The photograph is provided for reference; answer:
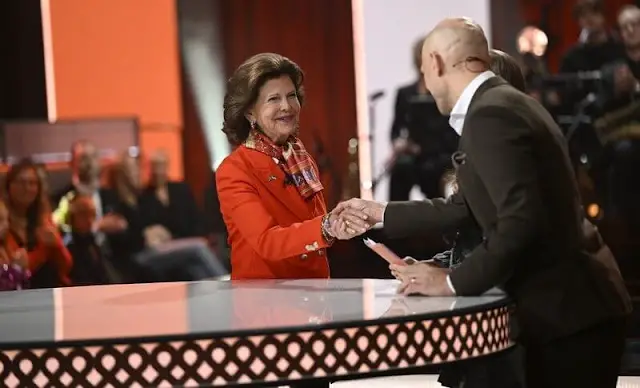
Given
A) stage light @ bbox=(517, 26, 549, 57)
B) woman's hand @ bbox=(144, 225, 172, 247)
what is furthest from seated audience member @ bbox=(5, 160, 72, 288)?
stage light @ bbox=(517, 26, 549, 57)

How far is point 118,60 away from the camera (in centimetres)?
990

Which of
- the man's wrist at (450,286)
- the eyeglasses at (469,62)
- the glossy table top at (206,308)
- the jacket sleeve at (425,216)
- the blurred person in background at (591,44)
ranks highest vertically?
the blurred person in background at (591,44)

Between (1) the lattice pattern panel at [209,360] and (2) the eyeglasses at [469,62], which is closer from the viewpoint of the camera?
(1) the lattice pattern panel at [209,360]

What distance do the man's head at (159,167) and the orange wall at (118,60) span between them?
1.51 m

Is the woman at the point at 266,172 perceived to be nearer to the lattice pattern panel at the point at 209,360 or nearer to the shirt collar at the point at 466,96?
the shirt collar at the point at 466,96

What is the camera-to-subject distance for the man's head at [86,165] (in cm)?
759

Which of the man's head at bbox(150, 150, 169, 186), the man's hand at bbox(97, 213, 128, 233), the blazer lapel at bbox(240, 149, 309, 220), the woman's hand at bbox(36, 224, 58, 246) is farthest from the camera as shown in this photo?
the man's head at bbox(150, 150, 169, 186)

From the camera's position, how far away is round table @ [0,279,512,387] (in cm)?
207

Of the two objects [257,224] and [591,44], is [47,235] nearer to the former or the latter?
[591,44]

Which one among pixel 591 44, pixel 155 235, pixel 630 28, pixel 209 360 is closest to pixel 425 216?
pixel 209 360

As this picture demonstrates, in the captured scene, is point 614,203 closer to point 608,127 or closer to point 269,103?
point 608,127

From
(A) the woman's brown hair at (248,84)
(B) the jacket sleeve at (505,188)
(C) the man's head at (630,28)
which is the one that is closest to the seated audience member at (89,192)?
(C) the man's head at (630,28)

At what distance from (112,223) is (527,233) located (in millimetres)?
5672

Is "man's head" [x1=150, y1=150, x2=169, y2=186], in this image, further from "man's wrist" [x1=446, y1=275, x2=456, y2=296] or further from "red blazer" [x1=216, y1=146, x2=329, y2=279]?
"man's wrist" [x1=446, y1=275, x2=456, y2=296]
